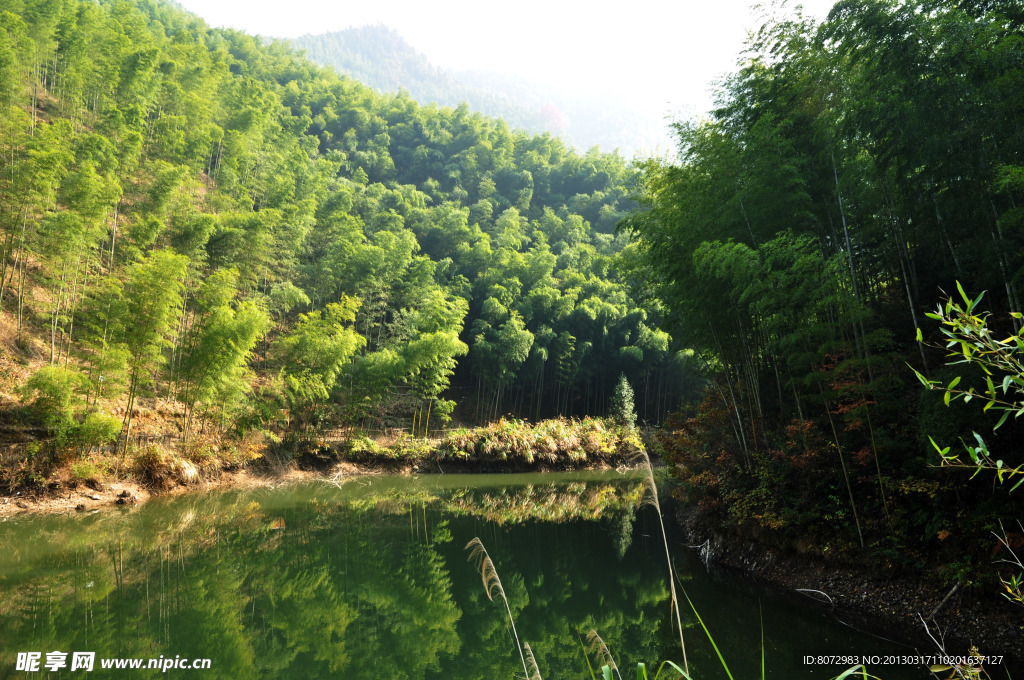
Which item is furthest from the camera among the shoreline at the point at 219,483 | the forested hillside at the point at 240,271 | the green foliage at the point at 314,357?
the green foliage at the point at 314,357

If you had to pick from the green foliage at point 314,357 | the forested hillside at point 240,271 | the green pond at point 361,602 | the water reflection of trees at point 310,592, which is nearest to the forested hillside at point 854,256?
the green pond at point 361,602

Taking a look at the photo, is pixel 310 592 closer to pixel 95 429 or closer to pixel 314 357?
pixel 95 429

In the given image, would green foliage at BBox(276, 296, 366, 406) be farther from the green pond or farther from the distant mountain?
the distant mountain

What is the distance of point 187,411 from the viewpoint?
498 inches

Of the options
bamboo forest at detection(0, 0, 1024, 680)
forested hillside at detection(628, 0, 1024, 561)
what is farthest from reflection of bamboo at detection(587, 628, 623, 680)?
forested hillside at detection(628, 0, 1024, 561)

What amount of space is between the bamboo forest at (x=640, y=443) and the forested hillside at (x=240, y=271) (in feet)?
0.48

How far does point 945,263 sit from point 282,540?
897 centimetres

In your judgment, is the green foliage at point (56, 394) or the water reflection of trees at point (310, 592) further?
the green foliage at point (56, 394)

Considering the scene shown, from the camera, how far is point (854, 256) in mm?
6414

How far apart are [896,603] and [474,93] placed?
118 meters

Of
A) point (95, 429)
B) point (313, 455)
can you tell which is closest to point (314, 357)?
point (313, 455)

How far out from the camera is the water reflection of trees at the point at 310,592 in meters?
4.19

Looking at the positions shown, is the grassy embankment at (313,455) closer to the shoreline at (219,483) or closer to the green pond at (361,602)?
the shoreline at (219,483)

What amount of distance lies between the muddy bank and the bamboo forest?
3cm
